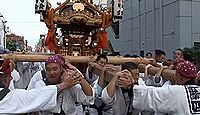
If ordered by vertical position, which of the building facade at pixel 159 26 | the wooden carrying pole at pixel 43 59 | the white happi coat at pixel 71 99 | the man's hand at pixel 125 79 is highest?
the building facade at pixel 159 26

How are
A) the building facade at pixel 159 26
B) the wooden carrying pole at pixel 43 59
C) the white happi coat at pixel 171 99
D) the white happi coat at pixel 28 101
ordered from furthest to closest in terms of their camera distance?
1. the building facade at pixel 159 26
2. the wooden carrying pole at pixel 43 59
3. the white happi coat at pixel 171 99
4. the white happi coat at pixel 28 101

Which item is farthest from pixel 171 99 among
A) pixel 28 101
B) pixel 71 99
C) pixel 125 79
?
pixel 28 101

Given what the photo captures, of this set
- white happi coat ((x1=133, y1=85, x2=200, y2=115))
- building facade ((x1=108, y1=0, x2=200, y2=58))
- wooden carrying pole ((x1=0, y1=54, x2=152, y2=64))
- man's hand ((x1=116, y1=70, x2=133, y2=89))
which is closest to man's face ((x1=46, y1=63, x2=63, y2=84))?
man's hand ((x1=116, y1=70, x2=133, y2=89))

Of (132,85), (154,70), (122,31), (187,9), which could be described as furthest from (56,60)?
(122,31)

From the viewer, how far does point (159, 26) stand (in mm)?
21953

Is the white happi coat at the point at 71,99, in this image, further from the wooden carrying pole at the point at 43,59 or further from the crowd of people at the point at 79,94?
the wooden carrying pole at the point at 43,59

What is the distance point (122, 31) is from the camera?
101ft

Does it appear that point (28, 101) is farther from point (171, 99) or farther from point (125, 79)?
point (171, 99)

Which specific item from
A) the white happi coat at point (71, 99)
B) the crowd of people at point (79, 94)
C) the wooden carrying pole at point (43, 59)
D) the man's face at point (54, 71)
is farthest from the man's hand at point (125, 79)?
the wooden carrying pole at point (43, 59)

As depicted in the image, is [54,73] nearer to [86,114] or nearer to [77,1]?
[86,114]

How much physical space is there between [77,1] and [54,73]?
223 inches

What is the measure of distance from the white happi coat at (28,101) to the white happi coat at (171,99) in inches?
31.4

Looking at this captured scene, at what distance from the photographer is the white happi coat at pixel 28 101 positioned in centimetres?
335

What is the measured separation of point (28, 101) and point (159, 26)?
1912 cm
